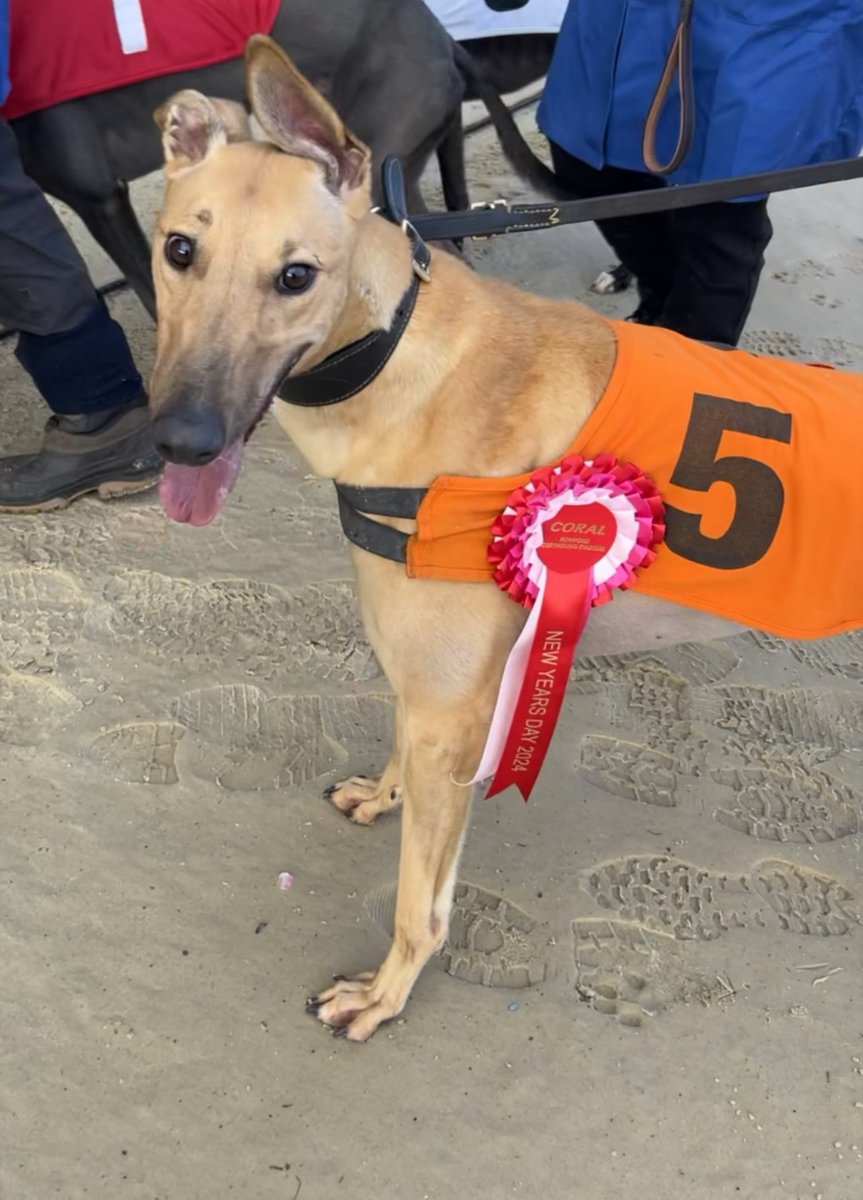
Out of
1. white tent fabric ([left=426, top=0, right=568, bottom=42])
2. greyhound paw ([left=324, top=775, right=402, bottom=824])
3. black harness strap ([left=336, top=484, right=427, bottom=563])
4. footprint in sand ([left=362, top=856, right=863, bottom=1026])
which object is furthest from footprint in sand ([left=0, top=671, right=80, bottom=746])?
white tent fabric ([left=426, top=0, right=568, bottom=42])

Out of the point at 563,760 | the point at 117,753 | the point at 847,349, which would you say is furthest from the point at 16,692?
the point at 847,349

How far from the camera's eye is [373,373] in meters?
1.73

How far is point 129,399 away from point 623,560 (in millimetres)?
2278

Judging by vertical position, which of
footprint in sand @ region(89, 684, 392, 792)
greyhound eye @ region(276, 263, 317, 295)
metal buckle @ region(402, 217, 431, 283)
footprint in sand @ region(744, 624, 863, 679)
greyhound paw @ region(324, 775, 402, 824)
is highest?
greyhound eye @ region(276, 263, 317, 295)

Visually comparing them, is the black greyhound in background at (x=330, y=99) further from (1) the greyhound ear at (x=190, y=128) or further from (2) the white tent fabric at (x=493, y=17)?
(1) the greyhound ear at (x=190, y=128)

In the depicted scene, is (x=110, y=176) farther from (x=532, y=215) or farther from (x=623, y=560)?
(x=623, y=560)

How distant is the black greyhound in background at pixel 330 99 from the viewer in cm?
322

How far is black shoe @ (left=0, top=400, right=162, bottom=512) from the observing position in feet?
11.0

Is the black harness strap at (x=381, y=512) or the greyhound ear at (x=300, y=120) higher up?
the greyhound ear at (x=300, y=120)

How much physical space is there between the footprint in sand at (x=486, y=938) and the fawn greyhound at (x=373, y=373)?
0.19 m

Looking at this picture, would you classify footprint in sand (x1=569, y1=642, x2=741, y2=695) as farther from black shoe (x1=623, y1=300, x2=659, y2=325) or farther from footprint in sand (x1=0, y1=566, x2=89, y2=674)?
black shoe (x1=623, y1=300, x2=659, y2=325)

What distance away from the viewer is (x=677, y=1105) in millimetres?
2020

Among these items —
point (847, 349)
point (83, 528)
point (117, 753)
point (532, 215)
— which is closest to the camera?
point (532, 215)

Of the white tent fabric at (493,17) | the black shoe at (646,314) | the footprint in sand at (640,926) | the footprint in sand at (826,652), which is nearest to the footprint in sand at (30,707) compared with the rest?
the footprint in sand at (640,926)
